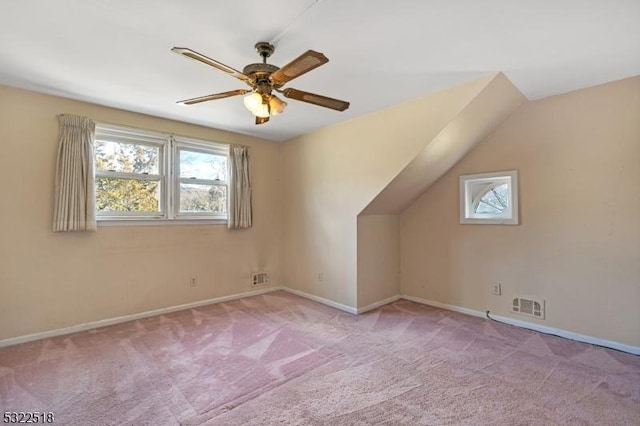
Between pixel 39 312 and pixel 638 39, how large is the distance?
5371 mm

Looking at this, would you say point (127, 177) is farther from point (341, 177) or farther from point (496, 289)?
point (496, 289)

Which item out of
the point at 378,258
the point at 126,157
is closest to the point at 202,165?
the point at 126,157

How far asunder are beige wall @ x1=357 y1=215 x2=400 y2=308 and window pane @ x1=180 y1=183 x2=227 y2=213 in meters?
1.99

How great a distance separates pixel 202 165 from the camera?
13.7 feet

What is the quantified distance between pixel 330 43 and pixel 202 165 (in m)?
2.67

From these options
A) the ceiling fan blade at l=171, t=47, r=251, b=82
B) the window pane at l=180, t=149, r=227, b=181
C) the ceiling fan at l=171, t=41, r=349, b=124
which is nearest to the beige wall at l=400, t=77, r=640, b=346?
the ceiling fan at l=171, t=41, r=349, b=124

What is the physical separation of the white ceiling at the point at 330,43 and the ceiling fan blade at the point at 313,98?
357 mm

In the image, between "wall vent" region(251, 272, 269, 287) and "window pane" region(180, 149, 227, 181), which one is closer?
"window pane" region(180, 149, 227, 181)

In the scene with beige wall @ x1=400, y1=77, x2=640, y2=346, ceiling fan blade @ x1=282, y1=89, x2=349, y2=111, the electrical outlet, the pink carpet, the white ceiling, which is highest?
the white ceiling

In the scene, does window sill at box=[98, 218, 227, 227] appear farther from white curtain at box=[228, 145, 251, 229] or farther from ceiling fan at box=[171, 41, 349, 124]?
ceiling fan at box=[171, 41, 349, 124]

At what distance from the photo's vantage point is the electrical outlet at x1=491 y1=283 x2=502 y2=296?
340 centimetres

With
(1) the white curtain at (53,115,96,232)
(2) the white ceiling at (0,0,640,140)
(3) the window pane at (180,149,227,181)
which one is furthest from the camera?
(3) the window pane at (180,149,227,181)

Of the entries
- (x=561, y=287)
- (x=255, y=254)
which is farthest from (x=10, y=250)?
(x=561, y=287)

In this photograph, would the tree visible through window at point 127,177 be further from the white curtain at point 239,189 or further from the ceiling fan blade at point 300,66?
the ceiling fan blade at point 300,66
